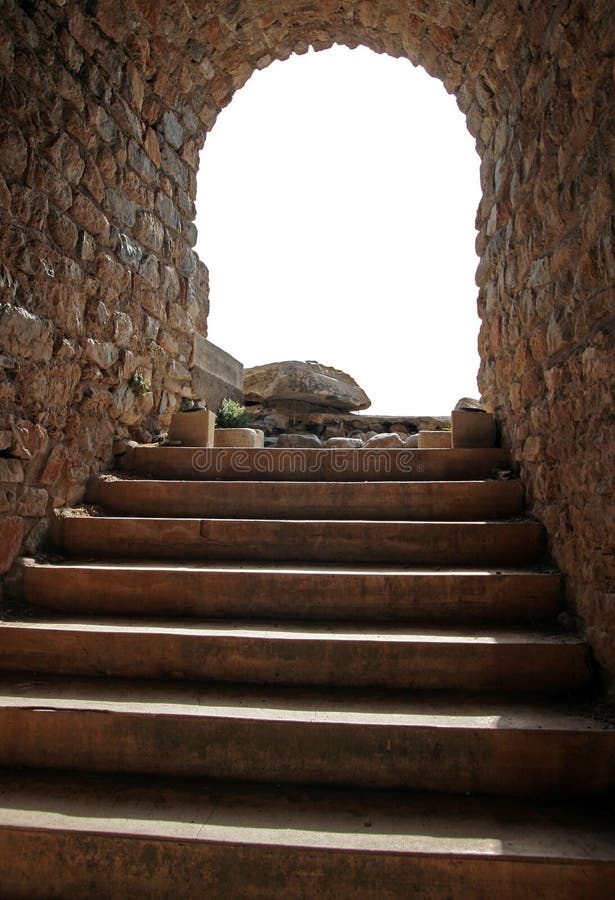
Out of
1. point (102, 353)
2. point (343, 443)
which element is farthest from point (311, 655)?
point (343, 443)

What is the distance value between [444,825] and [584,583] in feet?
3.34

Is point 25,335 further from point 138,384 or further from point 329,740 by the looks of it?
point 329,740

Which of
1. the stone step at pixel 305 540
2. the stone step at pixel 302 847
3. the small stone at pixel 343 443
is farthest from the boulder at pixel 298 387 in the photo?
the stone step at pixel 302 847

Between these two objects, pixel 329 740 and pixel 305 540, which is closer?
pixel 329 740

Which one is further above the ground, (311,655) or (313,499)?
(313,499)

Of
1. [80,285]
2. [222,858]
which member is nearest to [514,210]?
[80,285]

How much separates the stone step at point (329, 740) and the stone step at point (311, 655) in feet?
0.34

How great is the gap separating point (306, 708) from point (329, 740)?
14 cm

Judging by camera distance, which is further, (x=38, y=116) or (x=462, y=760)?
(x=38, y=116)

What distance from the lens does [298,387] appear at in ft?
21.3

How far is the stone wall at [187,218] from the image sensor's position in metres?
2.13

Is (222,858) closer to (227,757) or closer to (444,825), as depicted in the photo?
(227,757)

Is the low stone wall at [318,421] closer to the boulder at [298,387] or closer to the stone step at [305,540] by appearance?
the boulder at [298,387]

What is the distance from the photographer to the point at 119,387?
3506 millimetres
